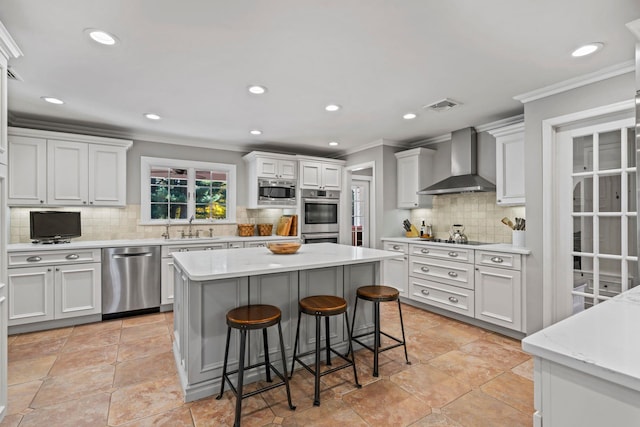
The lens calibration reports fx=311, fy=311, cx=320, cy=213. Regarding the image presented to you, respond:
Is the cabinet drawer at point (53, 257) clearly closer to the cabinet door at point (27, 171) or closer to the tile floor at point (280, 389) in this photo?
the cabinet door at point (27, 171)

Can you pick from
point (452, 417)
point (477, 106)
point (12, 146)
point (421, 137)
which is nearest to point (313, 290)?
point (452, 417)

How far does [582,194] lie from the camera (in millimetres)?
2797

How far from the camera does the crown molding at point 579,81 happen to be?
2.43 metres

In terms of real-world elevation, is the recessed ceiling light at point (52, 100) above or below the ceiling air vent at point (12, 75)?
above

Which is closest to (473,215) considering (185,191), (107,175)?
(185,191)

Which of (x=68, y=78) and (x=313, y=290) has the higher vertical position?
(x=68, y=78)

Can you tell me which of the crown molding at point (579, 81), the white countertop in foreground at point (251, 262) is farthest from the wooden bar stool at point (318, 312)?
the crown molding at point (579, 81)

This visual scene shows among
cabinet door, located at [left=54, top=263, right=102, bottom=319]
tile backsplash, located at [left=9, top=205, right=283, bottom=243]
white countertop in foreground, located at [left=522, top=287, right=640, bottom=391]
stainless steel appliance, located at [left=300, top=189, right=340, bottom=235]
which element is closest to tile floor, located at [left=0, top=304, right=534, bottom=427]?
cabinet door, located at [left=54, top=263, right=102, bottom=319]

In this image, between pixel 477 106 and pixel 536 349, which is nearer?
pixel 536 349

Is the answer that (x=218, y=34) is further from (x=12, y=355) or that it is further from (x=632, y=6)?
(x=12, y=355)

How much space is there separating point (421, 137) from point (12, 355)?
5362 mm

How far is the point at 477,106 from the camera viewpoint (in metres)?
3.38

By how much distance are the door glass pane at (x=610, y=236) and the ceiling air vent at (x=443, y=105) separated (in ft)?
5.53

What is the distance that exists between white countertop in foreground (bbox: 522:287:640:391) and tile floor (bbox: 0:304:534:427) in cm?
126
